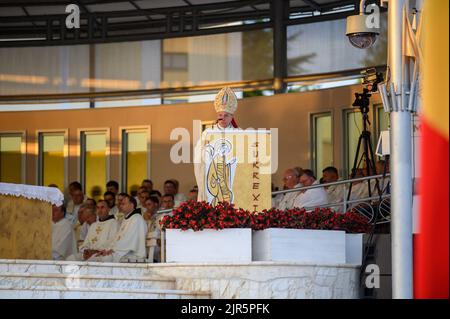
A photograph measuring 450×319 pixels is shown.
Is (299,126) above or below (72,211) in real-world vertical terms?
above

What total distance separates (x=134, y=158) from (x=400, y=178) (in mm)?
12054


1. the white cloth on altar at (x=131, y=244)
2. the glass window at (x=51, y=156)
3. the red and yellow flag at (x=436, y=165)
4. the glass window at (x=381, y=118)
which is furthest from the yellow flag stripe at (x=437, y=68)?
the glass window at (x=51, y=156)

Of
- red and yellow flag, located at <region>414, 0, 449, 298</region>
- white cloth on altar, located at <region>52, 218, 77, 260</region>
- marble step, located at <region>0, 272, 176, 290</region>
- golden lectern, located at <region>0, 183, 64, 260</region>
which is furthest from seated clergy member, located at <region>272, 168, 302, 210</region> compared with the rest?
red and yellow flag, located at <region>414, 0, 449, 298</region>

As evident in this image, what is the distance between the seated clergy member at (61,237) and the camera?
599 inches

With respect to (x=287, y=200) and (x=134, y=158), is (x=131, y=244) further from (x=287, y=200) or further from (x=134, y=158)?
(x=134, y=158)

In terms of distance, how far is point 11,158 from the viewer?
835 inches

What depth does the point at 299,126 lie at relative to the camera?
18875 millimetres

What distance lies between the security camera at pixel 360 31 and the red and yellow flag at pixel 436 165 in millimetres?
6693

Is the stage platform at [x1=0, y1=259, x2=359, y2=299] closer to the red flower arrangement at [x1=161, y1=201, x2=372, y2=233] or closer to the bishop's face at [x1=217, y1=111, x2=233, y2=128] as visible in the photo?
the red flower arrangement at [x1=161, y1=201, x2=372, y2=233]

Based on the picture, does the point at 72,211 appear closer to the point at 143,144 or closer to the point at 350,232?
the point at 143,144
